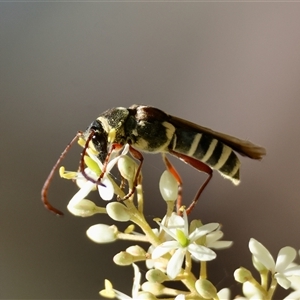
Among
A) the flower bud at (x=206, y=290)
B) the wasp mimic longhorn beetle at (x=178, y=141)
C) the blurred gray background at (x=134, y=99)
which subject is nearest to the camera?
the flower bud at (x=206, y=290)

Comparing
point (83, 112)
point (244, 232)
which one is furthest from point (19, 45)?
point (244, 232)

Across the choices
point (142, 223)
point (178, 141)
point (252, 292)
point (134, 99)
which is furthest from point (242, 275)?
point (134, 99)

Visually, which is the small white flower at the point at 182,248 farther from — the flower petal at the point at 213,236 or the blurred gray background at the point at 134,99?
the blurred gray background at the point at 134,99

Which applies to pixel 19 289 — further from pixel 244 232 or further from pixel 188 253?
pixel 188 253

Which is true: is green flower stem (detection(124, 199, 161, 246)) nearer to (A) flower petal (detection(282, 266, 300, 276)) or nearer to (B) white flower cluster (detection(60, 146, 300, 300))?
(B) white flower cluster (detection(60, 146, 300, 300))

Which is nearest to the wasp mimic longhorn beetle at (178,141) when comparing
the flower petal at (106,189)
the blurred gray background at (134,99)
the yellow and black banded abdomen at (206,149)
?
the yellow and black banded abdomen at (206,149)

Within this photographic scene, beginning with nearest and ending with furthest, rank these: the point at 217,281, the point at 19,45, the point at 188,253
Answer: the point at 188,253 < the point at 217,281 < the point at 19,45

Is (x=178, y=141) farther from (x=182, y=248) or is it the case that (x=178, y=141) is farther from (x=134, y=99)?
(x=134, y=99)
